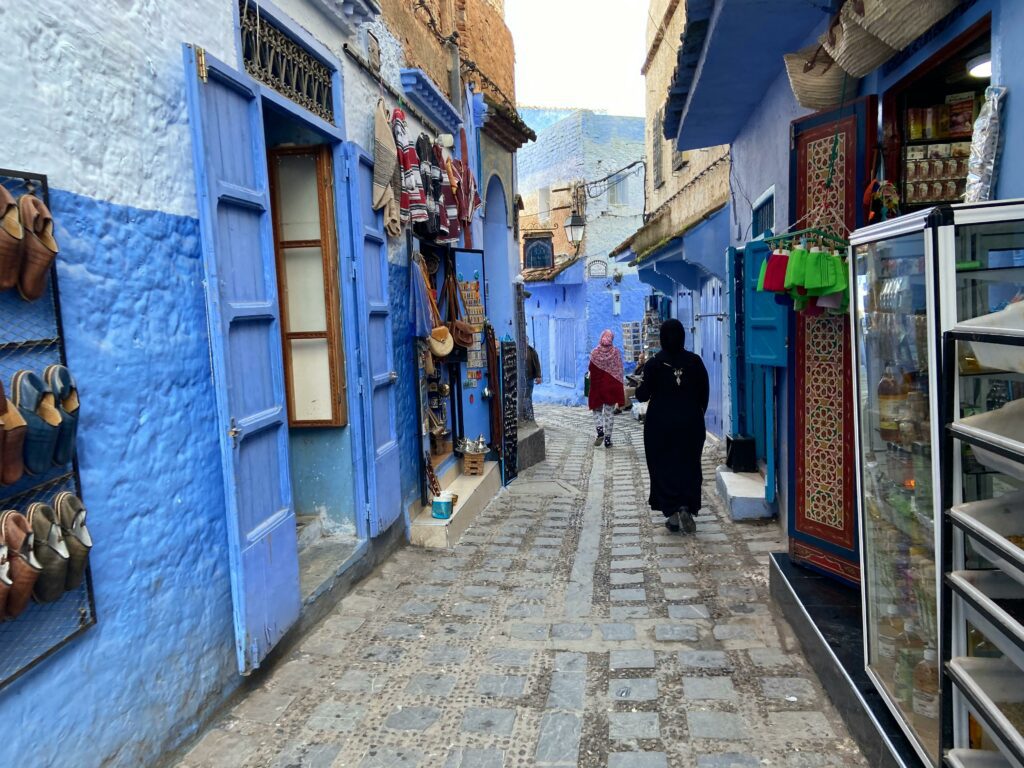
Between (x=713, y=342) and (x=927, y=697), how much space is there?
8.55 m

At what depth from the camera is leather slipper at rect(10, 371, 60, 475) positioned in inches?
81.9

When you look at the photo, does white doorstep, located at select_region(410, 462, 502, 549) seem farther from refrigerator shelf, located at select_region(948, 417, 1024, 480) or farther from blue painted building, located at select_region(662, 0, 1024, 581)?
refrigerator shelf, located at select_region(948, 417, 1024, 480)

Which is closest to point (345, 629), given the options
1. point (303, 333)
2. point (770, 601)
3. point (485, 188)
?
point (303, 333)

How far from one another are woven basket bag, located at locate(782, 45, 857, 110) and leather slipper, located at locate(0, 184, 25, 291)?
11.4 feet

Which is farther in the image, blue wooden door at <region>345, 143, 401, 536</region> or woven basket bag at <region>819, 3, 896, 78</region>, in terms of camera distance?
blue wooden door at <region>345, 143, 401, 536</region>

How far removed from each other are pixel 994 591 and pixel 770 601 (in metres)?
2.51

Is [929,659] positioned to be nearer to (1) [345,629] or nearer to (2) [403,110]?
(1) [345,629]

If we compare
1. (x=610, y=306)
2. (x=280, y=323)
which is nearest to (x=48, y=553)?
(x=280, y=323)

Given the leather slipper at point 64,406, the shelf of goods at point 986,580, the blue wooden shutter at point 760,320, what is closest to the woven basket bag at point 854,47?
the shelf of goods at point 986,580

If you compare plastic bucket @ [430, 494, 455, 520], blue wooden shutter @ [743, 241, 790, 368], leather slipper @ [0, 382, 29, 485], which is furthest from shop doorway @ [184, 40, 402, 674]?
blue wooden shutter @ [743, 241, 790, 368]

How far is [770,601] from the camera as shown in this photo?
4230 millimetres

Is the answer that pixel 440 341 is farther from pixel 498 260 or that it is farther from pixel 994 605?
pixel 994 605

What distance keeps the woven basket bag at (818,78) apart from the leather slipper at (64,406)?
3.55 metres

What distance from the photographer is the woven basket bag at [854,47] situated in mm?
3156
